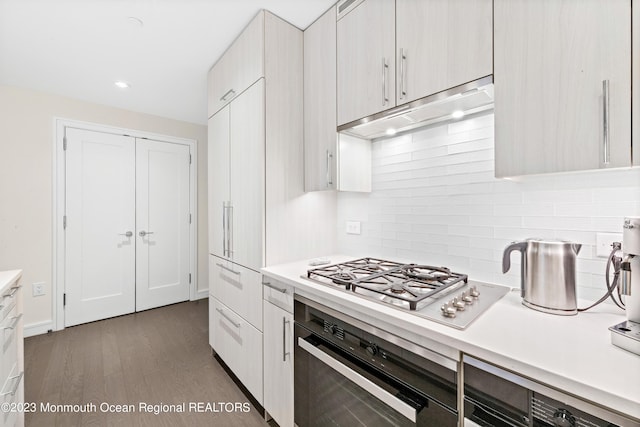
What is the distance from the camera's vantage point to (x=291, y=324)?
1.45 meters

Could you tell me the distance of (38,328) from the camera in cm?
288

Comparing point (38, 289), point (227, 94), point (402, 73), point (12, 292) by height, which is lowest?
point (38, 289)

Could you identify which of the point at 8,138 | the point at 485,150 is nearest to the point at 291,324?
the point at 485,150

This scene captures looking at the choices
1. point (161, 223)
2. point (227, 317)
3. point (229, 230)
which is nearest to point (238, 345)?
point (227, 317)

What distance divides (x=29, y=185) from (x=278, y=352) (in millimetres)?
3232

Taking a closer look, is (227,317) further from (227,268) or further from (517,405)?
(517,405)

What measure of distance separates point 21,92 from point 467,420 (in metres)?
4.39

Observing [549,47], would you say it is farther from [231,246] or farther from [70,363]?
[70,363]

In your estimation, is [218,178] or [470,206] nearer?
[470,206]

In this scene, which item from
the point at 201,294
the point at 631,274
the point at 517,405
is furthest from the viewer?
the point at 201,294

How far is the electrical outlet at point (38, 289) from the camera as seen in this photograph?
2879 mm

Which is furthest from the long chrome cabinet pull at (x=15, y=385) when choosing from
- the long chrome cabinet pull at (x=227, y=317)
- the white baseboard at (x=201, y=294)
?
the white baseboard at (x=201, y=294)

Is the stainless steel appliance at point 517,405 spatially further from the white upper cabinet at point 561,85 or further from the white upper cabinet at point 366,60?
the white upper cabinet at point 366,60

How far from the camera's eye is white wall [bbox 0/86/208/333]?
2.75 metres
